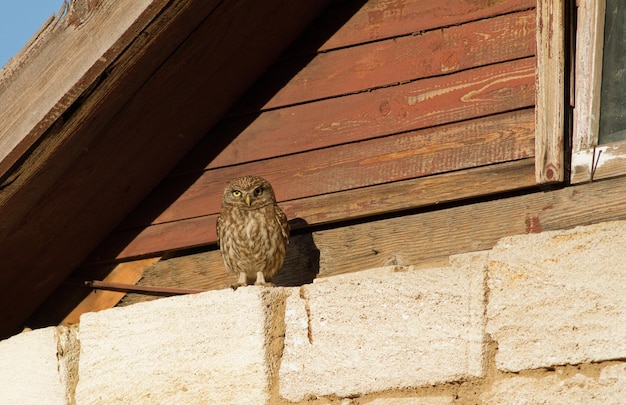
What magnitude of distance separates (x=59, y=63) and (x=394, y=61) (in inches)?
48.0

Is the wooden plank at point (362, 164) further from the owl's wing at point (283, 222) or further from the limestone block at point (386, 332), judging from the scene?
the limestone block at point (386, 332)

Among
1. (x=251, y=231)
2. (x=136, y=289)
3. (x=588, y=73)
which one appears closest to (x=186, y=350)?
(x=136, y=289)

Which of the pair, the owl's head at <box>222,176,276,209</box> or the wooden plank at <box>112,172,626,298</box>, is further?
the owl's head at <box>222,176,276,209</box>

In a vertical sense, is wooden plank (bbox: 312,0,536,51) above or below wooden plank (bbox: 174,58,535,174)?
above

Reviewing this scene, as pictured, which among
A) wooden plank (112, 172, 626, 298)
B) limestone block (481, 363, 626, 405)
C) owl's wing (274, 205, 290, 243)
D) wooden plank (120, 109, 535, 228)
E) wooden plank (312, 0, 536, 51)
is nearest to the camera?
limestone block (481, 363, 626, 405)

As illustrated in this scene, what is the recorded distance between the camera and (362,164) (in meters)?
4.23

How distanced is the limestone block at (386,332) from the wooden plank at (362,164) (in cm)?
60

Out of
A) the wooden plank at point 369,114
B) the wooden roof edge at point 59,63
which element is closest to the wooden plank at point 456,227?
the wooden plank at point 369,114

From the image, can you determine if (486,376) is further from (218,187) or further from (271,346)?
(218,187)

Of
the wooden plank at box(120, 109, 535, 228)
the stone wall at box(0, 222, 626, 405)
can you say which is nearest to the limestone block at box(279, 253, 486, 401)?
the stone wall at box(0, 222, 626, 405)

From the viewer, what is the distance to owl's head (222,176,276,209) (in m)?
4.39

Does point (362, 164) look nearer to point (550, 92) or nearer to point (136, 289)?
point (550, 92)

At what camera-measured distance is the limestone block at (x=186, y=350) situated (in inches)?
143

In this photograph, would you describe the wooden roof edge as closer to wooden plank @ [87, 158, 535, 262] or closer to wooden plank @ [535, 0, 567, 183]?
wooden plank @ [87, 158, 535, 262]
